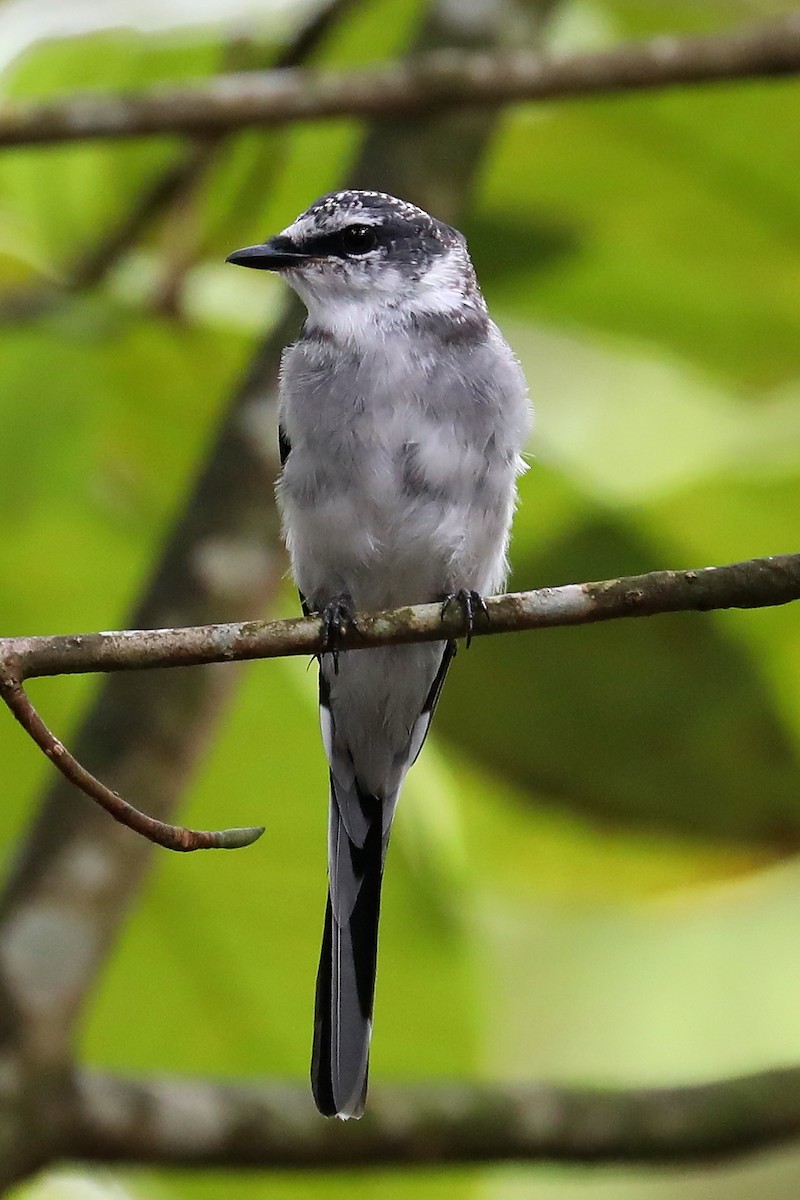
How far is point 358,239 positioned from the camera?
3.78 m

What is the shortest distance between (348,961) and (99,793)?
53.7 inches

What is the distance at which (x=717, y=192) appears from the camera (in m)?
4.44

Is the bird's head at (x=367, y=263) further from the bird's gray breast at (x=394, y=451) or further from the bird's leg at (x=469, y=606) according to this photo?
the bird's leg at (x=469, y=606)

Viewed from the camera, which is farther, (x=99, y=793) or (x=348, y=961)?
(x=348, y=961)

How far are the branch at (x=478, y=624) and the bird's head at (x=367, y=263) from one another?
1.39 m

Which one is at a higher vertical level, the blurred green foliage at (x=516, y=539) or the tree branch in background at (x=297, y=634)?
the tree branch in background at (x=297, y=634)

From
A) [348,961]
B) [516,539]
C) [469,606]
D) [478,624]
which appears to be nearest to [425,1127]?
[348,961]

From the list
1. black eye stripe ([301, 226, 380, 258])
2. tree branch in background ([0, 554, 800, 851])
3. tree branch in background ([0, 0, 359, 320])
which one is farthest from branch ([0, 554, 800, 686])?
tree branch in background ([0, 0, 359, 320])

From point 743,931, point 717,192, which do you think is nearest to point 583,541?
point 717,192

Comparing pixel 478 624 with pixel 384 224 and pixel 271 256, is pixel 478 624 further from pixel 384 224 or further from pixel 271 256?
pixel 384 224

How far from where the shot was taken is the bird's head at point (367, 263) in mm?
3637

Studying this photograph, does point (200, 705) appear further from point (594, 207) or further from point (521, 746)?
point (594, 207)

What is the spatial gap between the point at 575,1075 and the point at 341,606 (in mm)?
2634

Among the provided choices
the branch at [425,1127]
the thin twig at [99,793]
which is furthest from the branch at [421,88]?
the branch at [425,1127]
